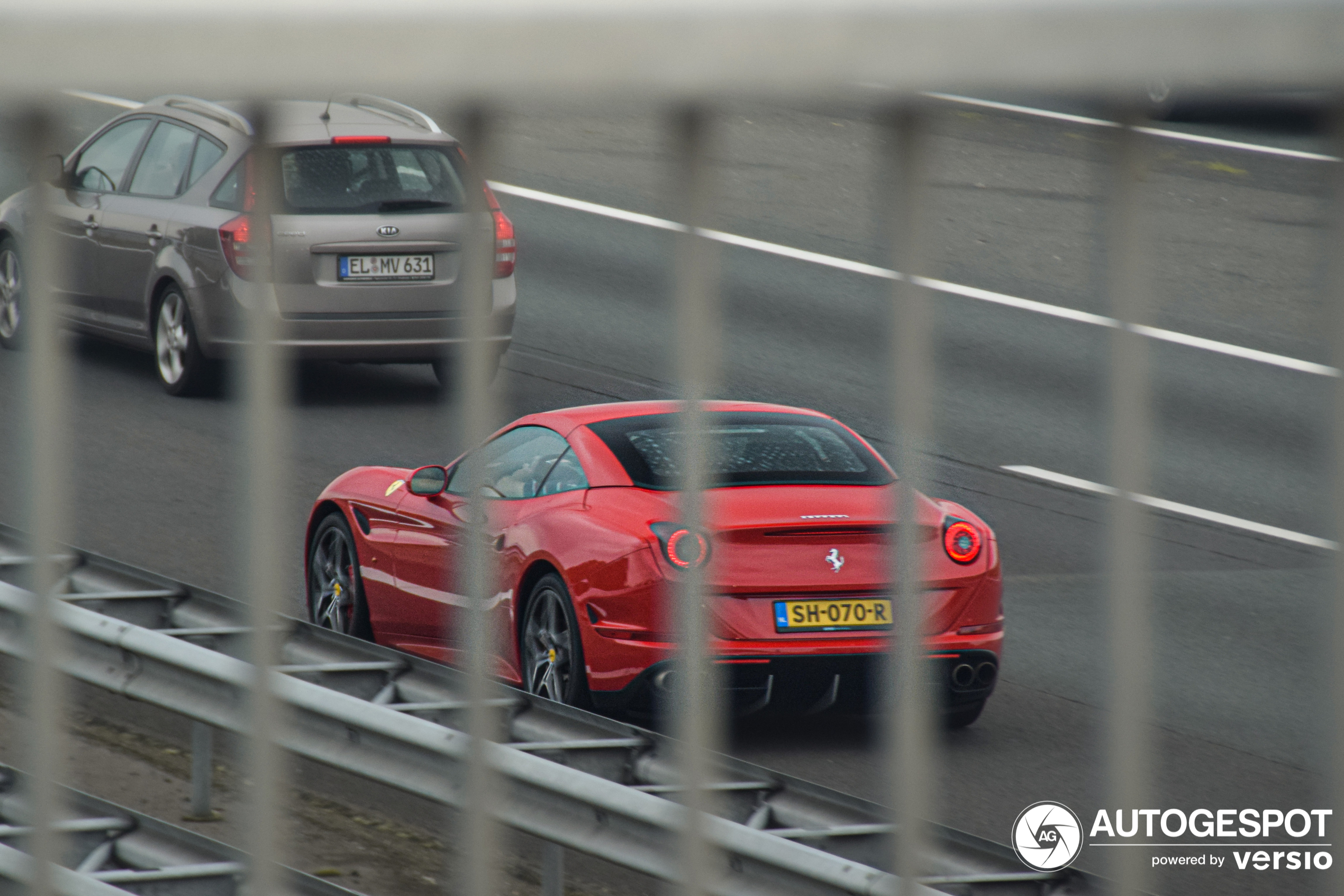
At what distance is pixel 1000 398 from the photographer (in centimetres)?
1364

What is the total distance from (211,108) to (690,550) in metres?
0.54

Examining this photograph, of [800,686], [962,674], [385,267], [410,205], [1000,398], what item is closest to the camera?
[410,205]

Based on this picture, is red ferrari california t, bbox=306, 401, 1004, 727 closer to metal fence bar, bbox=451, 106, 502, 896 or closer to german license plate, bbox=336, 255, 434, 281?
metal fence bar, bbox=451, 106, 502, 896

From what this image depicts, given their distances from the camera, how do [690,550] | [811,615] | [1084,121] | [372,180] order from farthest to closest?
[811,615], [372,180], [690,550], [1084,121]

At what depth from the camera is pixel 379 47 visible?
152cm

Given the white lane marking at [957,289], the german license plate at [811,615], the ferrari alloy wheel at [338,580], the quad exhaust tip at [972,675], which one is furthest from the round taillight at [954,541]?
the ferrari alloy wheel at [338,580]

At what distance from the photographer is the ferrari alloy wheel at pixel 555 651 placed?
642 centimetres

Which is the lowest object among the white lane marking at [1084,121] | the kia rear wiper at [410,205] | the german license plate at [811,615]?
the german license plate at [811,615]

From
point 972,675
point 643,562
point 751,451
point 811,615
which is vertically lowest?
point 811,615

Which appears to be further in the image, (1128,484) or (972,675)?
(972,675)

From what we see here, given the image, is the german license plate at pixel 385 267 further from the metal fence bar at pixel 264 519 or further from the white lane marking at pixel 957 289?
the white lane marking at pixel 957 289

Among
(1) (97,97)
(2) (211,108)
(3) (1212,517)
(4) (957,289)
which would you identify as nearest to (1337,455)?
(2) (211,108)

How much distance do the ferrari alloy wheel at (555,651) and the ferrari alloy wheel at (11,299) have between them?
431 cm

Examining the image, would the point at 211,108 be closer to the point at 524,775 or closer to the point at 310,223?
the point at 310,223
